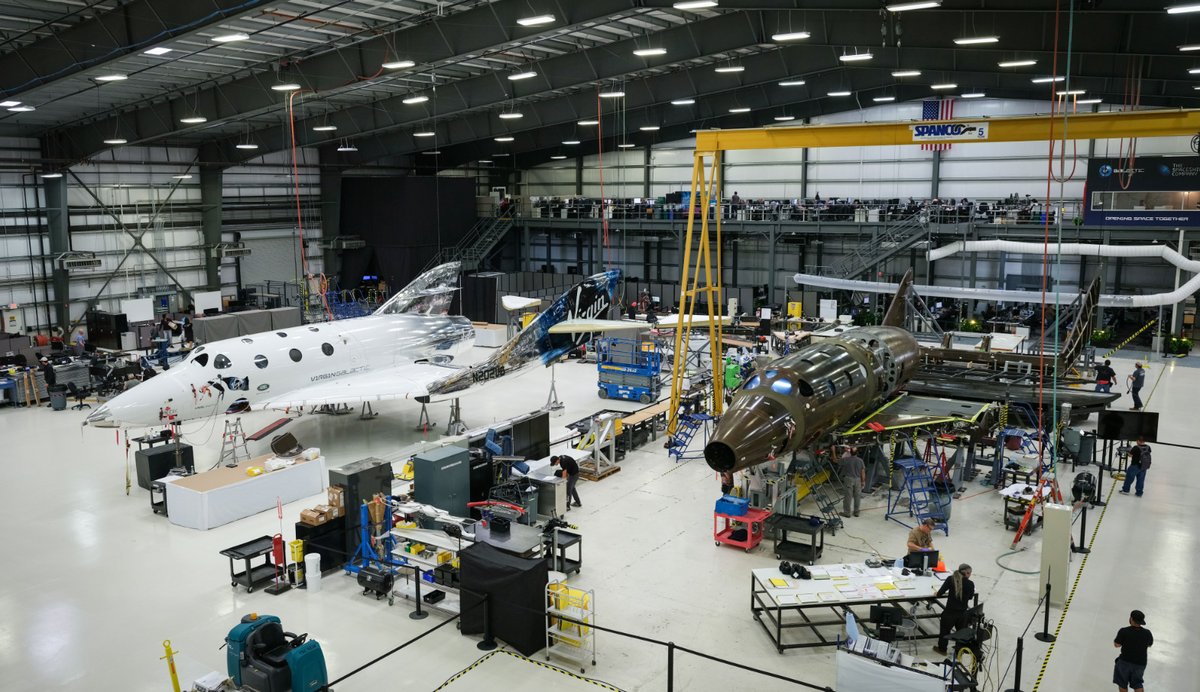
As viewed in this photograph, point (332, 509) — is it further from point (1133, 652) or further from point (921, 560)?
point (1133, 652)

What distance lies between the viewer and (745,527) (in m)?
15.5

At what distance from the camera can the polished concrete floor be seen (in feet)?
36.6

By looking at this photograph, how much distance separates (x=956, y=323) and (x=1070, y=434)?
20557mm

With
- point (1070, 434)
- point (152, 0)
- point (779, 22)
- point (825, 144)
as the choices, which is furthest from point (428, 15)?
point (1070, 434)

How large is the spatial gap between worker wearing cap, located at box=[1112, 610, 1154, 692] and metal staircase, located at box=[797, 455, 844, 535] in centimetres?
596

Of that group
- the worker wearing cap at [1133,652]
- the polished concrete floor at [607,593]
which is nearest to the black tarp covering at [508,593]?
the polished concrete floor at [607,593]

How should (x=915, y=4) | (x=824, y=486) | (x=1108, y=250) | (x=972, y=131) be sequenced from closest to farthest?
1. (x=915, y=4)
2. (x=972, y=131)
3. (x=824, y=486)
4. (x=1108, y=250)

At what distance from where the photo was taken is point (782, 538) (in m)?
15.0

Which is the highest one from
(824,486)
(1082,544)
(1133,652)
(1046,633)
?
(1133,652)

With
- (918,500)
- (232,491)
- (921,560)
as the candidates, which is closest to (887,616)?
(921,560)

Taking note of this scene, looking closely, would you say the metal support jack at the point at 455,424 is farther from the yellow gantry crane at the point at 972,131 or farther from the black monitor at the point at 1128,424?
the black monitor at the point at 1128,424

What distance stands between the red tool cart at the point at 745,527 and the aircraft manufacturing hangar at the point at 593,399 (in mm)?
66

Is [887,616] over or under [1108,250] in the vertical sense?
under

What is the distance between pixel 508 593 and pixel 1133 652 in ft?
25.9
